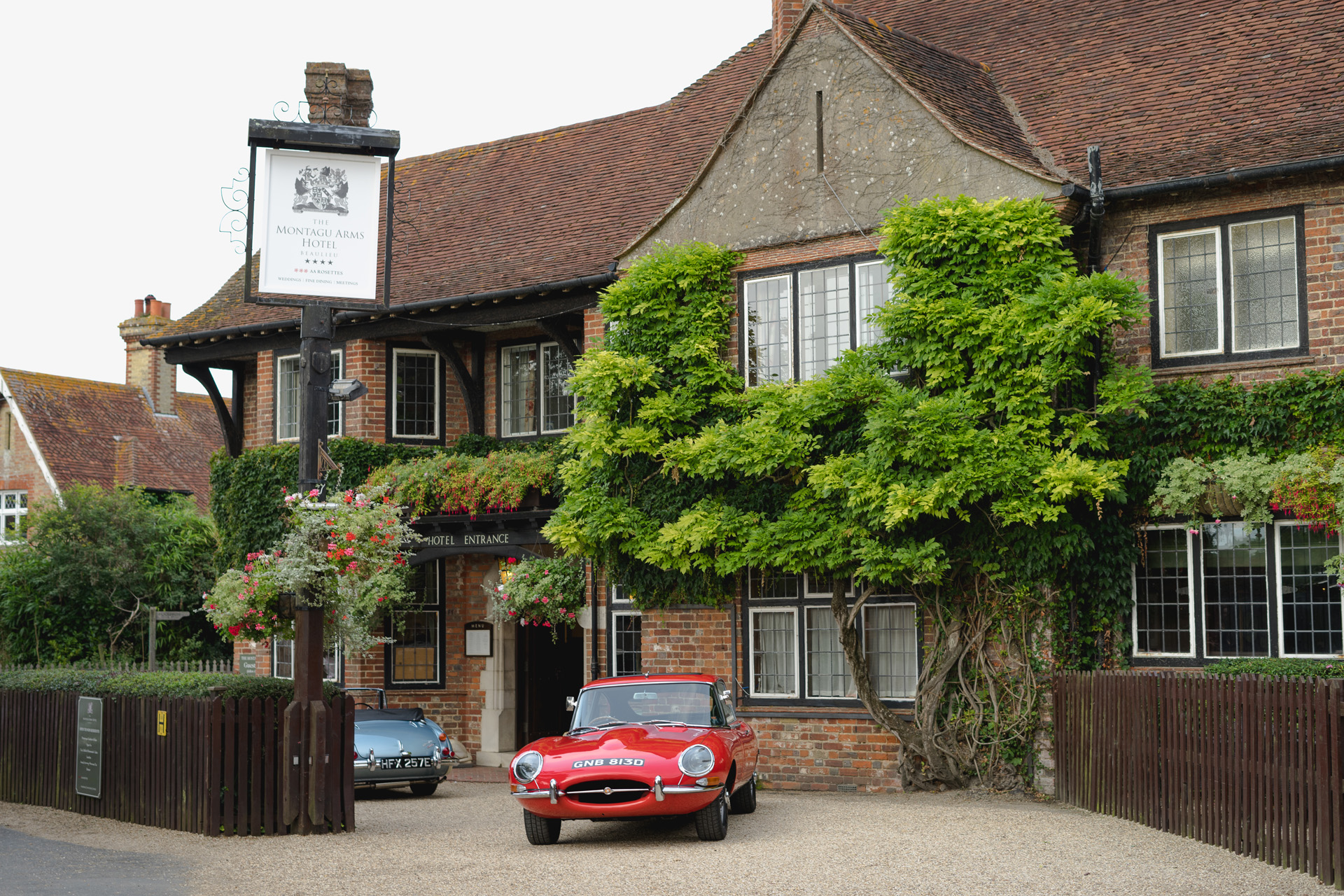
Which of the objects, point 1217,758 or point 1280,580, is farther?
point 1280,580

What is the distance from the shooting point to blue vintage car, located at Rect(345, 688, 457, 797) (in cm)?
1662

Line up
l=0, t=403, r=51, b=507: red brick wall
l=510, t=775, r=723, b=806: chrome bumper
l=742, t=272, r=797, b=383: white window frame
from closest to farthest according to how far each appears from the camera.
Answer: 1. l=510, t=775, r=723, b=806: chrome bumper
2. l=742, t=272, r=797, b=383: white window frame
3. l=0, t=403, r=51, b=507: red brick wall

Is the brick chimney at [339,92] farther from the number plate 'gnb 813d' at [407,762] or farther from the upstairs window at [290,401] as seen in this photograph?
the number plate 'gnb 813d' at [407,762]

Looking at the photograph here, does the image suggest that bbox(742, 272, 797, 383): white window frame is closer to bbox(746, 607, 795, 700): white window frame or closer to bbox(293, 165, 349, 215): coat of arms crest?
bbox(746, 607, 795, 700): white window frame

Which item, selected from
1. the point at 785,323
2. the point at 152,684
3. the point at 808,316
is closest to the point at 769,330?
the point at 785,323

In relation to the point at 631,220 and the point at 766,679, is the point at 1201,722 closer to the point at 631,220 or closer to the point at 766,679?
the point at 766,679

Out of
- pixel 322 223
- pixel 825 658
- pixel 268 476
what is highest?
pixel 322 223

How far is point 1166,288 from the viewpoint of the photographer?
15.2m

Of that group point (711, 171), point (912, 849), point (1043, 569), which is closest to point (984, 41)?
point (711, 171)

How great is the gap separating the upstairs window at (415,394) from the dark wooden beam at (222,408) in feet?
10.4

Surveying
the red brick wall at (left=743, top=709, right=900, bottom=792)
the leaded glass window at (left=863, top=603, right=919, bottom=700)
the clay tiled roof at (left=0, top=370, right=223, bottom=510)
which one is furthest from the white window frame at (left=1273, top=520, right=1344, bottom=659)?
the clay tiled roof at (left=0, top=370, right=223, bottom=510)

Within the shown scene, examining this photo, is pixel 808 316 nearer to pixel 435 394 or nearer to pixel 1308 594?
pixel 1308 594

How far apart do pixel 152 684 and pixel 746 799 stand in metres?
5.78

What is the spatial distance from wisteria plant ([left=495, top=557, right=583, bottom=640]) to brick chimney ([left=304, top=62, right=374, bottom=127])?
20.2 feet
